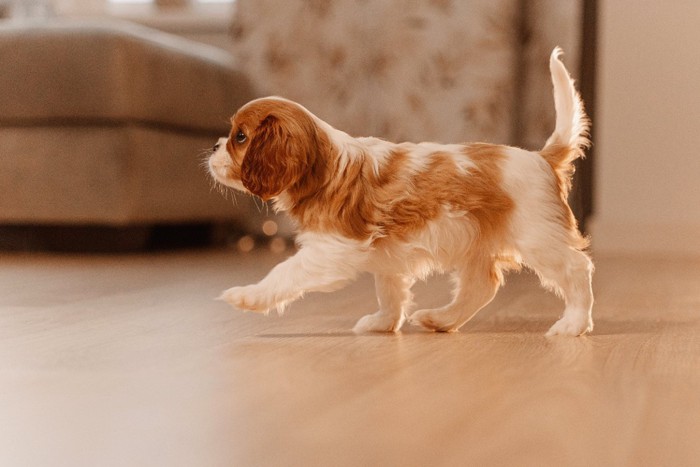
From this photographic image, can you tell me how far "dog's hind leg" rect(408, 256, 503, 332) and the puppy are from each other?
0.12 ft

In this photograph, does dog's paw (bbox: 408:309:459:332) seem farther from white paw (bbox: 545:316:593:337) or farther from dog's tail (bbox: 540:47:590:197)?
dog's tail (bbox: 540:47:590:197)

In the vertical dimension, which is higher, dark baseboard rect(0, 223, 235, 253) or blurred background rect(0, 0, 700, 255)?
blurred background rect(0, 0, 700, 255)

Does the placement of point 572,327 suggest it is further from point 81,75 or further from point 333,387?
point 81,75

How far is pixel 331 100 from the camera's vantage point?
374cm

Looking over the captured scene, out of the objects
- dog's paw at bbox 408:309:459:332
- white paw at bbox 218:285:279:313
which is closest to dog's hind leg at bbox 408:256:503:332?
dog's paw at bbox 408:309:459:332

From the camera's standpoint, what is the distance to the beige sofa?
3010mm

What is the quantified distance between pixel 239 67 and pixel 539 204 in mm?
2605

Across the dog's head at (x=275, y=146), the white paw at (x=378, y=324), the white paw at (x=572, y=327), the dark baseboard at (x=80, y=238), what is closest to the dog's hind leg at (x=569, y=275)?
the white paw at (x=572, y=327)

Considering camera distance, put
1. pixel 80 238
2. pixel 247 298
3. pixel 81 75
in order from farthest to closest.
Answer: pixel 80 238 < pixel 81 75 < pixel 247 298

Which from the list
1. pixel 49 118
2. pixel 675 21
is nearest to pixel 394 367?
pixel 49 118

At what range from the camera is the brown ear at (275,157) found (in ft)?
4.49

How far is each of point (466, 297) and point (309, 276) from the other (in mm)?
277

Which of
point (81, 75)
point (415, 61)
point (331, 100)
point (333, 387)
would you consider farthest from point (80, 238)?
point (333, 387)

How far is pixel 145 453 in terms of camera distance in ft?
2.34
